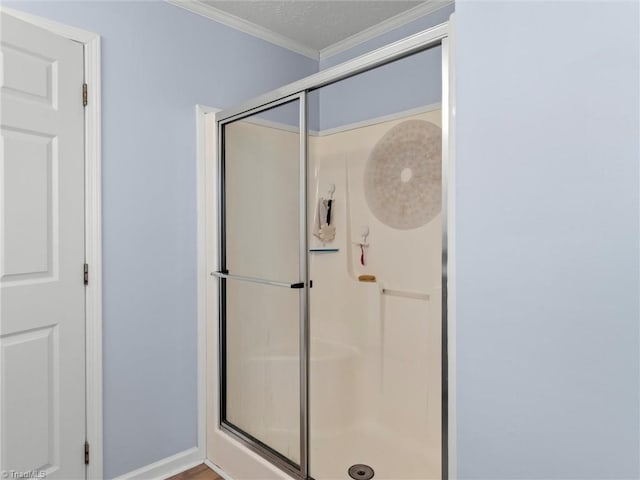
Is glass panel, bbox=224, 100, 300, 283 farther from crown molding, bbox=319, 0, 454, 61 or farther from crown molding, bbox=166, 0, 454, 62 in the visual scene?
crown molding, bbox=319, 0, 454, 61

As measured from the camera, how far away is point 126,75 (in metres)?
1.92


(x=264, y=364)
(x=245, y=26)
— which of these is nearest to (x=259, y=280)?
(x=264, y=364)

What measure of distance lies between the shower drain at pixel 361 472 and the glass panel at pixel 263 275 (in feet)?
1.58

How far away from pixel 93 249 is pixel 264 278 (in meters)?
0.76

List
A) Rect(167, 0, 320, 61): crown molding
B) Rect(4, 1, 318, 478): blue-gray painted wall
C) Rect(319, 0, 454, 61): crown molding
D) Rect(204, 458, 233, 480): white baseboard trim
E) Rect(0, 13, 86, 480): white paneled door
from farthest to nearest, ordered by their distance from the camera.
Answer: Rect(319, 0, 454, 61): crown molding, Rect(167, 0, 320, 61): crown molding, Rect(204, 458, 233, 480): white baseboard trim, Rect(4, 1, 318, 478): blue-gray painted wall, Rect(0, 13, 86, 480): white paneled door

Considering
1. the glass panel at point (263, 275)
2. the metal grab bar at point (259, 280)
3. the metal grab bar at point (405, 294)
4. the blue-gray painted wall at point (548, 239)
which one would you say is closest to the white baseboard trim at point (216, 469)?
the glass panel at point (263, 275)

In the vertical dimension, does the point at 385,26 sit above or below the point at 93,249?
above

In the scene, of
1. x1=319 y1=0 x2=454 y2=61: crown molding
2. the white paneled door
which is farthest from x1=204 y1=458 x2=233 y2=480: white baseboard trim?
x1=319 y1=0 x2=454 y2=61: crown molding

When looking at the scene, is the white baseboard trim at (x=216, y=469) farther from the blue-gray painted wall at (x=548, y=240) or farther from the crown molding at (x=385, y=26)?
the crown molding at (x=385, y=26)

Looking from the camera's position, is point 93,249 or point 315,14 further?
point 315,14

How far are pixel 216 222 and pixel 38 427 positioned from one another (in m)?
1.14

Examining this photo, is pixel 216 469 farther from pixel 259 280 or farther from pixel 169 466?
pixel 259 280

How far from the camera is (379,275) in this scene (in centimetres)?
246

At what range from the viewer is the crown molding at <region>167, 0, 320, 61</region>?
2.16m
